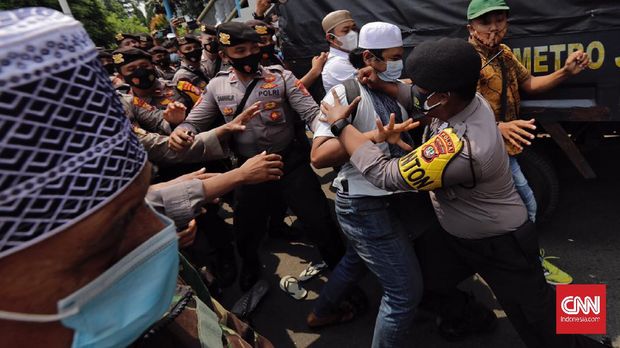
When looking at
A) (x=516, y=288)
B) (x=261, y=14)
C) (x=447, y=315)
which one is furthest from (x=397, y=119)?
(x=261, y=14)

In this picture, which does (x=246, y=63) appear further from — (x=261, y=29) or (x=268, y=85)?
(x=261, y=29)

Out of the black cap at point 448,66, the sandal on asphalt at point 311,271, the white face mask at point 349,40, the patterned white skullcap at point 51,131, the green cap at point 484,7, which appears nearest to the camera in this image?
the patterned white skullcap at point 51,131

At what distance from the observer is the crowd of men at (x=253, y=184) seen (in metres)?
0.53

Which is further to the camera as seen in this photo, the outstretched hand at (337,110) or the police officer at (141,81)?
the police officer at (141,81)

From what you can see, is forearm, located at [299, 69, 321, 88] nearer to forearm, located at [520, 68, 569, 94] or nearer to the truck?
the truck

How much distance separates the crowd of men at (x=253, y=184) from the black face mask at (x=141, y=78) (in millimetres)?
11

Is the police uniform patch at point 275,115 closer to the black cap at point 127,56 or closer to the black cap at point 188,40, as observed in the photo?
the black cap at point 127,56

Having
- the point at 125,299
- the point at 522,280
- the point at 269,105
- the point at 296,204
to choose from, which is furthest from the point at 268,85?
the point at 125,299

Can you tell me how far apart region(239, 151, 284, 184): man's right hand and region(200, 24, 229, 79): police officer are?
3.01 metres

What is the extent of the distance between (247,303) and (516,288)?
6.15ft

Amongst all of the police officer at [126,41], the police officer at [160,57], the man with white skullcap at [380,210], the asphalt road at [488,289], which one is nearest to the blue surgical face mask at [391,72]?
the man with white skullcap at [380,210]

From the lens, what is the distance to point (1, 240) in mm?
487

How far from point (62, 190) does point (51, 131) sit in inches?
3.3

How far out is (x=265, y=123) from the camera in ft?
8.52
